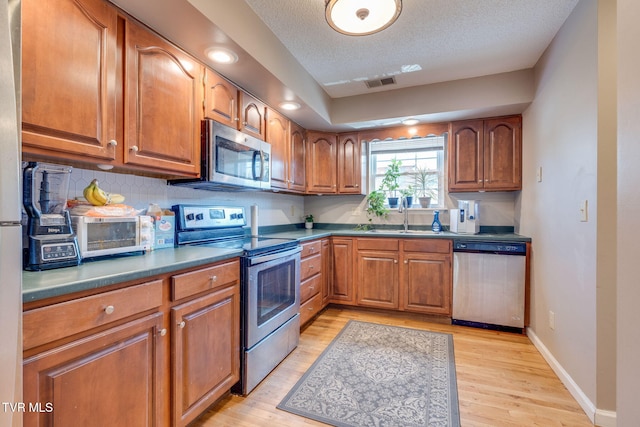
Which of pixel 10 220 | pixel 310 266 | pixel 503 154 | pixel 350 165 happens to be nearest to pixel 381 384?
pixel 310 266

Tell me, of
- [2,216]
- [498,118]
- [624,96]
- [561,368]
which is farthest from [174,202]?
[498,118]

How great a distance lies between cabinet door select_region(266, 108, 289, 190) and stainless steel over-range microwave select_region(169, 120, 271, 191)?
0.62 ft

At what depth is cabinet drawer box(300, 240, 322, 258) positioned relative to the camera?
2.76 meters

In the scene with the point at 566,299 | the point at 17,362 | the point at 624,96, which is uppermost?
the point at 624,96

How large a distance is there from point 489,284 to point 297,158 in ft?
7.70

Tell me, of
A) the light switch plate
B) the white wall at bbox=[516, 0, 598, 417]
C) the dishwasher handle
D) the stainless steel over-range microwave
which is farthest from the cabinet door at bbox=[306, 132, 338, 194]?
the light switch plate

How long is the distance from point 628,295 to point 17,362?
152cm

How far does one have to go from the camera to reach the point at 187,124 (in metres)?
1.84

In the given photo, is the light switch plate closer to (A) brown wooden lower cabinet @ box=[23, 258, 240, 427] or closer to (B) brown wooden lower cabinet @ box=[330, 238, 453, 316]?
(B) brown wooden lower cabinet @ box=[330, 238, 453, 316]

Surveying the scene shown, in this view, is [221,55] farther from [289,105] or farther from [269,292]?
[269,292]

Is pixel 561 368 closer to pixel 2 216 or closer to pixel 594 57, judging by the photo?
pixel 594 57

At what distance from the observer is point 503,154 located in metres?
3.04

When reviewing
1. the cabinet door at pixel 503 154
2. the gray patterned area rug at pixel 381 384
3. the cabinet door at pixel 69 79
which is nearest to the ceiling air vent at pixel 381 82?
Answer: the cabinet door at pixel 503 154

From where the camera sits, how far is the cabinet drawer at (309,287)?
8.89 feet
